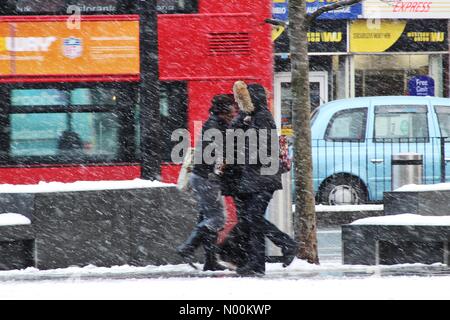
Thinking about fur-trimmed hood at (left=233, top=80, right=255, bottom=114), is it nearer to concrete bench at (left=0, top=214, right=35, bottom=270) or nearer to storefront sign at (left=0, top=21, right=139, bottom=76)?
concrete bench at (left=0, top=214, right=35, bottom=270)

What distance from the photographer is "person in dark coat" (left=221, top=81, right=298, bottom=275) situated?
10.5 m

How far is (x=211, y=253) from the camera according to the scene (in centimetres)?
1142

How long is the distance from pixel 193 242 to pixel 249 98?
1544mm

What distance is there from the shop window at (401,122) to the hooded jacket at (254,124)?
8.23m

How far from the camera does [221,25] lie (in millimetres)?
13586

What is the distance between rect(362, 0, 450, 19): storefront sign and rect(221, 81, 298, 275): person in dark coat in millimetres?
15123

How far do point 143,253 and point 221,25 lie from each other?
304 cm

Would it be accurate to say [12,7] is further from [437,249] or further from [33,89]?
[437,249]

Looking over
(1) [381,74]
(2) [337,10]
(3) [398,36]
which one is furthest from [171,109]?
(3) [398,36]

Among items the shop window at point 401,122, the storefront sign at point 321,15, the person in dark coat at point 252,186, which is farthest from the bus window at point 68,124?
the storefront sign at point 321,15

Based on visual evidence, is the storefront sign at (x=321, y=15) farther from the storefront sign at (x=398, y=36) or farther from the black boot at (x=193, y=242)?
the black boot at (x=193, y=242)

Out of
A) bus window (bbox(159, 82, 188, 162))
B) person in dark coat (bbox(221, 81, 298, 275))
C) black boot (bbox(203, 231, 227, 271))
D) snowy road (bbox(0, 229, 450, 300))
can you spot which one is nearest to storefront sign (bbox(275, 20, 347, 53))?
bus window (bbox(159, 82, 188, 162))

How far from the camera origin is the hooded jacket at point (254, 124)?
1053cm
